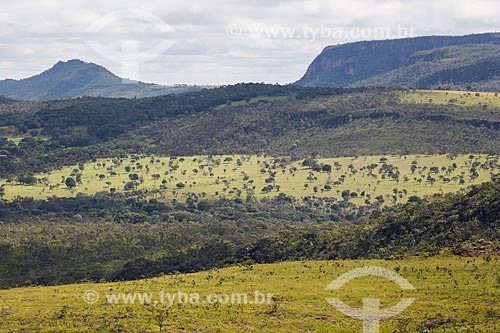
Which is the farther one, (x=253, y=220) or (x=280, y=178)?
(x=280, y=178)

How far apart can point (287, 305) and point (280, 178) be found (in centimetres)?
11878

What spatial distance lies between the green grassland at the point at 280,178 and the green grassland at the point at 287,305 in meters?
80.7

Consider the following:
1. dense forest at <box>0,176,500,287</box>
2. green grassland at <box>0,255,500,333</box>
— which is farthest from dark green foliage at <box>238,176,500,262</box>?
green grassland at <box>0,255,500,333</box>

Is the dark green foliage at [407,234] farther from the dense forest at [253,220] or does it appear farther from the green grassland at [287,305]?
the green grassland at [287,305]

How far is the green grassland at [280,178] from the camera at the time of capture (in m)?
139

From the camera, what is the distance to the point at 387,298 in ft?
138

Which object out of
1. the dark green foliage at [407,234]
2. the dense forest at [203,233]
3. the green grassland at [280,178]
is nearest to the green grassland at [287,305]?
the dark green foliage at [407,234]

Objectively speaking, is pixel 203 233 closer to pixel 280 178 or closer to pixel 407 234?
pixel 407 234

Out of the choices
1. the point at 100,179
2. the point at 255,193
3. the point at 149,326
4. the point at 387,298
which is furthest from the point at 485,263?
the point at 100,179

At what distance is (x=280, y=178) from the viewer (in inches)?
6324

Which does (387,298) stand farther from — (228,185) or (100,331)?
(228,185)

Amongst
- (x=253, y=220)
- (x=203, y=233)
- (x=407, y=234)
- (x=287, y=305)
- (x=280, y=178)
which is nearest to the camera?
(x=287, y=305)

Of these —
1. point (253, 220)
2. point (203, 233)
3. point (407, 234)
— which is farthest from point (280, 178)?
point (407, 234)

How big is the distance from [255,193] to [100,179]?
142 feet
